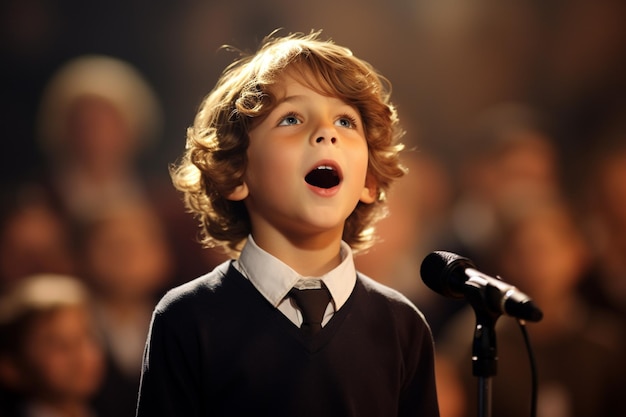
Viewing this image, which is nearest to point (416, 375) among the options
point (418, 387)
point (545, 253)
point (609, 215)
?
point (418, 387)

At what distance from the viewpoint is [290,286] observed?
45.3 inches

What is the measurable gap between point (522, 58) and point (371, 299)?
1.58 m

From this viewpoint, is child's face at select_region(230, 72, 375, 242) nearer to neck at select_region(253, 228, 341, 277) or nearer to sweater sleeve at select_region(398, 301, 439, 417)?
neck at select_region(253, 228, 341, 277)

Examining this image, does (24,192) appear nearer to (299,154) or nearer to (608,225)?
(299,154)

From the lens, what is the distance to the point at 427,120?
2449 mm

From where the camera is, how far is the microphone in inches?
34.3

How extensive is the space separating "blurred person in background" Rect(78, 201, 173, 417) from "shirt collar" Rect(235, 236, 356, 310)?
1.07 m

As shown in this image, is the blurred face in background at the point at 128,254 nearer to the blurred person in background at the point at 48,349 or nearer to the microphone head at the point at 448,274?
the blurred person in background at the point at 48,349

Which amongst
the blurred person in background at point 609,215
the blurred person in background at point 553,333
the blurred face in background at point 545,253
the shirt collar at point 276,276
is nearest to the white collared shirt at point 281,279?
the shirt collar at point 276,276

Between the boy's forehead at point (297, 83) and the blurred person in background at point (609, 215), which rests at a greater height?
the boy's forehead at point (297, 83)

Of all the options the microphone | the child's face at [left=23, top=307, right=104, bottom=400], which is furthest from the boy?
the child's face at [left=23, top=307, right=104, bottom=400]

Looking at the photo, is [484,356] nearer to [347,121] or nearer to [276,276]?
[276,276]

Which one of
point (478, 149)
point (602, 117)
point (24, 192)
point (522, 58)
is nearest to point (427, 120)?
point (478, 149)

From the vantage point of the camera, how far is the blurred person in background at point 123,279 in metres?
2.17
